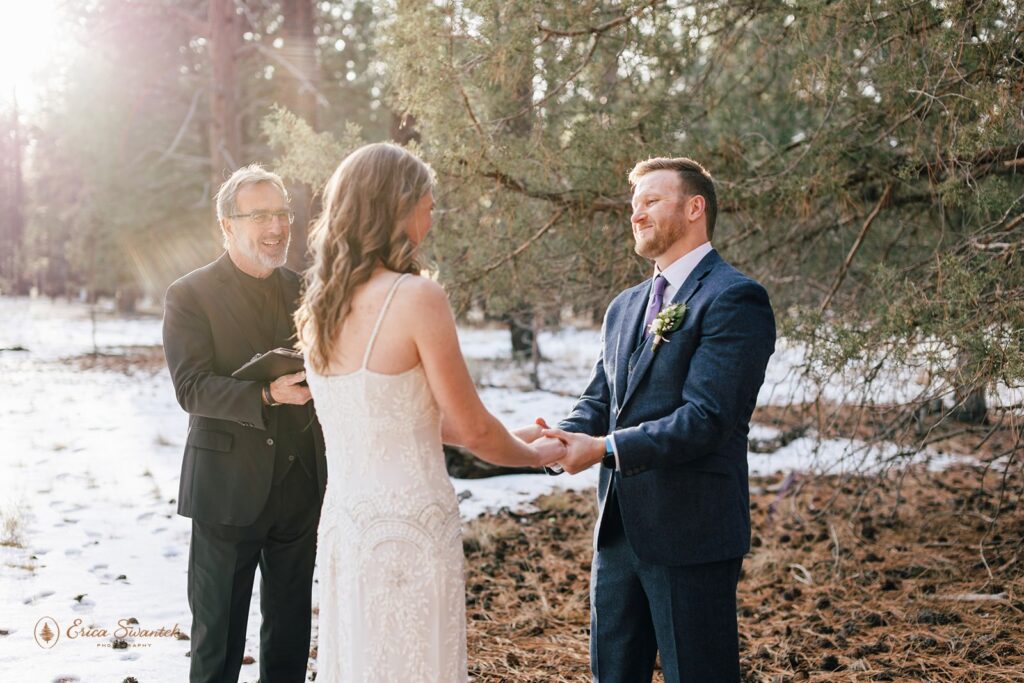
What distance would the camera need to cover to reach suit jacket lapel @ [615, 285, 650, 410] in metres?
2.77

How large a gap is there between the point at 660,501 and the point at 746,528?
29 cm

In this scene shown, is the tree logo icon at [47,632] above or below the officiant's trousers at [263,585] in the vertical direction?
below

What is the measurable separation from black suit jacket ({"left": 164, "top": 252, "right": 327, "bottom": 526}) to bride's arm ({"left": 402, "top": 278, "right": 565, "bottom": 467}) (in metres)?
1.14

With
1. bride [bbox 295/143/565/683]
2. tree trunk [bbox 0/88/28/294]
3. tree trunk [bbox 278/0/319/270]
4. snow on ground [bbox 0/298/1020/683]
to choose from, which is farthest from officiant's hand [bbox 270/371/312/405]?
tree trunk [bbox 0/88/28/294]

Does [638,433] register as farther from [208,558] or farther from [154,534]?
[154,534]

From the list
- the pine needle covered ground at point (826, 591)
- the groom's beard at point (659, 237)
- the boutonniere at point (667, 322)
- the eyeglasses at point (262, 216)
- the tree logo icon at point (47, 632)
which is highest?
the eyeglasses at point (262, 216)

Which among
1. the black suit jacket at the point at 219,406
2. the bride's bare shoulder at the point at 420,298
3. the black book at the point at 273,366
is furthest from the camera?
the black suit jacket at the point at 219,406

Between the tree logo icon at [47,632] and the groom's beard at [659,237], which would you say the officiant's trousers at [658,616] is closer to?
the groom's beard at [659,237]

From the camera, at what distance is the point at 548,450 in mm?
2557

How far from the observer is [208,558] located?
3.17 metres

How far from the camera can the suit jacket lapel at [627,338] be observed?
2.77 meters

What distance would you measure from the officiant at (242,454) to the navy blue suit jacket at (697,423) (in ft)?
4.18

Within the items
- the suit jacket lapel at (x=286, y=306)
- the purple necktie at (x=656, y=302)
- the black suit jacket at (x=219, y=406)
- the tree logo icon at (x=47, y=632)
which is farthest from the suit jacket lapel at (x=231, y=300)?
the tree logo icon at (x=47, y=632)

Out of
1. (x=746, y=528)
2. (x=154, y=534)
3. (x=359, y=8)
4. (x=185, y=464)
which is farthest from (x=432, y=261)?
(x=359, y=8)
